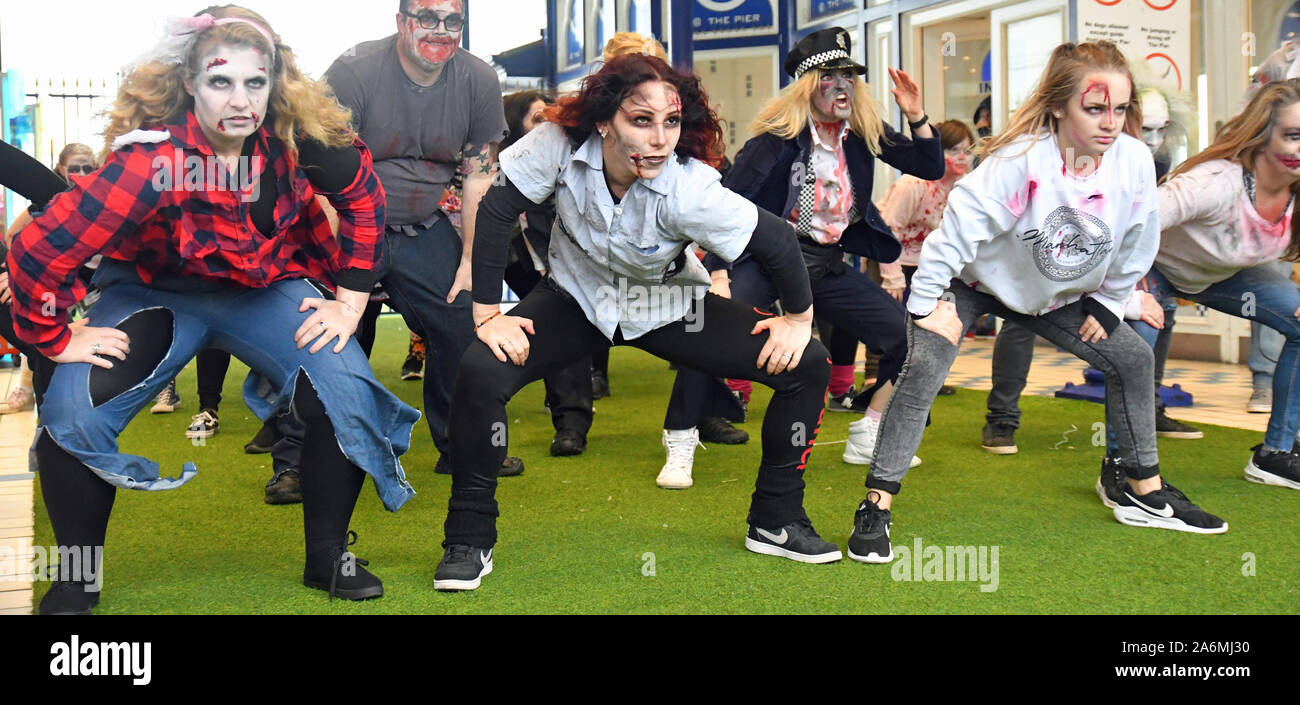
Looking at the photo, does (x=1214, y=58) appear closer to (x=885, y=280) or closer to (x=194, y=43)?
(x=885, y=280)

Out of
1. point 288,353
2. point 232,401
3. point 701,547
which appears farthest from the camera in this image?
point 232,401

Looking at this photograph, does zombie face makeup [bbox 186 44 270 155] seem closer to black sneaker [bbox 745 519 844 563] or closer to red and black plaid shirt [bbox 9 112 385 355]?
red and black plaid shirt [bbox 9 112 385 355]

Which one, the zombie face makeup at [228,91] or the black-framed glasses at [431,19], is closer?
the zombie face makeup at [228,91]

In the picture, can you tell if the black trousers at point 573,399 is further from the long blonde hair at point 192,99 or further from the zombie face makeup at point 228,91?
the zombie face makeup at point 228,91

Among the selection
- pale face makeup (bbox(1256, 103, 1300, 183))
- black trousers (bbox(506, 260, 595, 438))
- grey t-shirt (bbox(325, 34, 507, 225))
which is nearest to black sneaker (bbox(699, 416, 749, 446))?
black trousers (bbox(506, 260, 595, 438))

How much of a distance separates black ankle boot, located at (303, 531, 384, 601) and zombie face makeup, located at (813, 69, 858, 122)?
7.85 ft

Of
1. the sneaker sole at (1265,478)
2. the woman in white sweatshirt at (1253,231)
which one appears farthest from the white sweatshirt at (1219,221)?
the sneaker sole at (1265,478)

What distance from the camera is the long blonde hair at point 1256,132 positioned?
13.1 feet

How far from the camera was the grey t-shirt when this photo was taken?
4.08m

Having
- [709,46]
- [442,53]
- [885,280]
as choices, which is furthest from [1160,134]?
[709,46]

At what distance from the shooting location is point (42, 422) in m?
2.75

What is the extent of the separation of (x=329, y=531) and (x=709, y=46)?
33.8ft

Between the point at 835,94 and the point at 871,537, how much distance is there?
5.93ft
